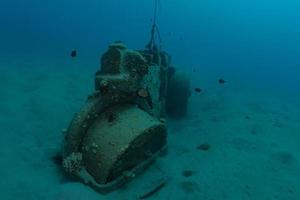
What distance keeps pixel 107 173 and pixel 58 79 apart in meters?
7.80

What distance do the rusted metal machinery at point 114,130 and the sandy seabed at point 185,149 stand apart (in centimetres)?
27

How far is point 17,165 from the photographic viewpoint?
19.9ft

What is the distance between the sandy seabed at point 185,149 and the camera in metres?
5.84

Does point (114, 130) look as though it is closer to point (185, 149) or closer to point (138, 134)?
point (138, 134)

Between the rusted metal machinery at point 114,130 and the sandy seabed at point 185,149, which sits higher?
the rusted metal machinery at point 114,130

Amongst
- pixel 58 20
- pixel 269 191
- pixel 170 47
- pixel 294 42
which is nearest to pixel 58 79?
pixel 269 191

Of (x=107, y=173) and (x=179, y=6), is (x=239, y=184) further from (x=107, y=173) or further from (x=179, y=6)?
(x=179, y=6)

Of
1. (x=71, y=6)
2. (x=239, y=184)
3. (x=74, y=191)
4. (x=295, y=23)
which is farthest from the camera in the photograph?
(x=295, y=23)

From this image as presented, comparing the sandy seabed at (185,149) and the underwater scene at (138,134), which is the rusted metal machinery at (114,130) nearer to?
the underwater scene at (138,134)

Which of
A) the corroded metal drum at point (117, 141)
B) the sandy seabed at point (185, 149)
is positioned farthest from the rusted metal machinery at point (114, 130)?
the sandy seabed at point (185, 149)

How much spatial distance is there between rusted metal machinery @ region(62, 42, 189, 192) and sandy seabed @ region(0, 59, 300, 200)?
27cm

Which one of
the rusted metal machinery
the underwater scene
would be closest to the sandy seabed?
the underwater scene

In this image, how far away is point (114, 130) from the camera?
5922 millimetres

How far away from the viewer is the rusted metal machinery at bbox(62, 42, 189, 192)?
5758 mm
